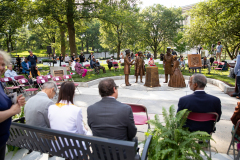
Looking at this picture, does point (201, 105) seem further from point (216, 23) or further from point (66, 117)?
point (216, 23)

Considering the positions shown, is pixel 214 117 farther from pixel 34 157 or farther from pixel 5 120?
pixel 34 157

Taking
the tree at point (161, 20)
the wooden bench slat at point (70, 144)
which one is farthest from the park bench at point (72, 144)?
the tree at point (161, 20)

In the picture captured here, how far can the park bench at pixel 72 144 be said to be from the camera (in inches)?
76.2

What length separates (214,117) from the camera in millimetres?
2928

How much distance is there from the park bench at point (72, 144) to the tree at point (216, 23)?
19.6 m

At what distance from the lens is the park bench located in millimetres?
1937

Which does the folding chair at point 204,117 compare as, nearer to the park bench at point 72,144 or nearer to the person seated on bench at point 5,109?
the park bench at point 72,144

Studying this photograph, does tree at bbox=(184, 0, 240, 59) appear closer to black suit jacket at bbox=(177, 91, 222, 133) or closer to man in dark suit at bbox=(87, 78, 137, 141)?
black suit jacket at bbox=(177, 91, 222, 133)

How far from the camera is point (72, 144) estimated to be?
Answer: 7.56 ft

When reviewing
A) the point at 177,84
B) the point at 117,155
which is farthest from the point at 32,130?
the point at 177,84

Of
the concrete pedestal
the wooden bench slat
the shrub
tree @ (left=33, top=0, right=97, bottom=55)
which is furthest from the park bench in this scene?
tree @ (left=33, top=0, right=97, bottom=55)

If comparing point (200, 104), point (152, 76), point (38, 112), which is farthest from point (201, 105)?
point (152, 76)

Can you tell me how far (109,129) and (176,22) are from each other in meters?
40.5

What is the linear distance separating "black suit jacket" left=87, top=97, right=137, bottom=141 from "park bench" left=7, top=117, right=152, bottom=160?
21 centimetres
